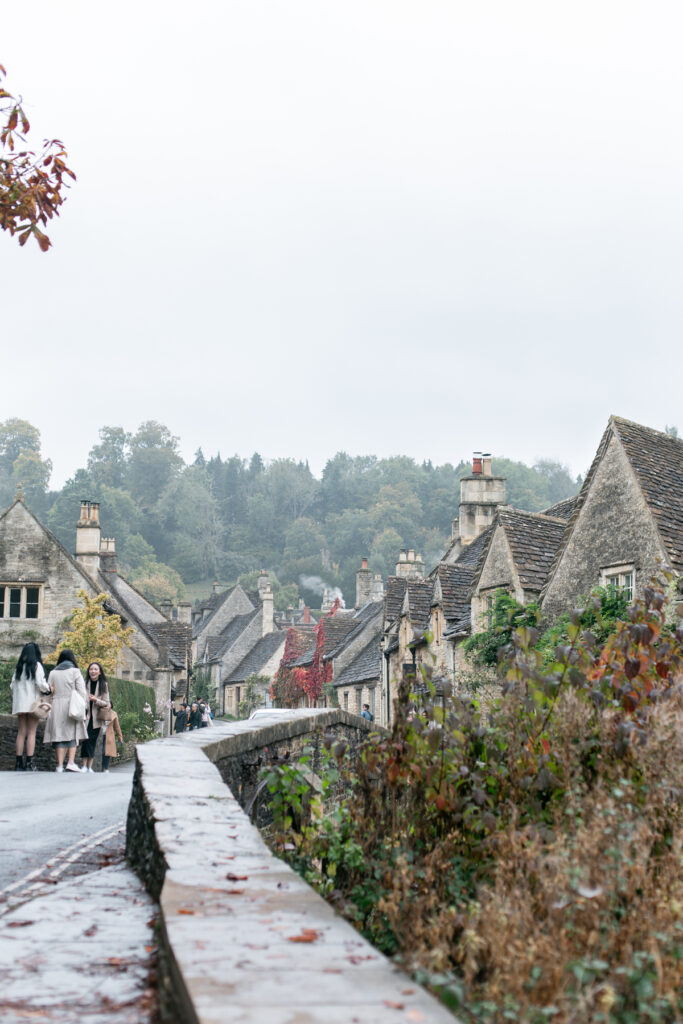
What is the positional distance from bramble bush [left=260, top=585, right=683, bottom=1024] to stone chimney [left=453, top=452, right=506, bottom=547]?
2922 cm

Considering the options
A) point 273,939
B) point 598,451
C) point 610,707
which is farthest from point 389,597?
point 273,939

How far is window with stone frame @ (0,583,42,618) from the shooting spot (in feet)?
137

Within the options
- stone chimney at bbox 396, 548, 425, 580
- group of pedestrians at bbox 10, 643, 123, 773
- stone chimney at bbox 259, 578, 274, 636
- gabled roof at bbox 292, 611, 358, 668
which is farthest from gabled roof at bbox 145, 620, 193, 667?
group of pedestrians at bbox 10, 643, 123, 773

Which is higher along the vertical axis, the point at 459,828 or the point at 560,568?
the point at 560,568

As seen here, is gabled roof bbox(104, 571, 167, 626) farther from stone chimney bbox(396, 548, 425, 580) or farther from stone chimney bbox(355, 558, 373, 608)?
stone chimney bbox(355, 558, 373, 608)

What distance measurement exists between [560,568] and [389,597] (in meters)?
21.4

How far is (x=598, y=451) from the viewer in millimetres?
23422

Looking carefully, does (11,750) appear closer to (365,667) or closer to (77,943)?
(77,943)

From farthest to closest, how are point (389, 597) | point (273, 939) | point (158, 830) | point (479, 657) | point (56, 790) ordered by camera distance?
point (389, 597), point (479, 657), point (56, 790), point (158, 830), point (273, 939)

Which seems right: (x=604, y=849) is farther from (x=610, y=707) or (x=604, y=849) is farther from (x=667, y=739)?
(x=610, y=707)

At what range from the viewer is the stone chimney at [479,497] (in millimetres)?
38125

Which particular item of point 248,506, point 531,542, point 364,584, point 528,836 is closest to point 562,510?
point 531,542

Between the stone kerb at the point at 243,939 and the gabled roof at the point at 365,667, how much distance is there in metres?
40.3

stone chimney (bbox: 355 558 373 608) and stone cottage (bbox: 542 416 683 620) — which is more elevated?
stone chimney (bbox: 355 558 373 608)
